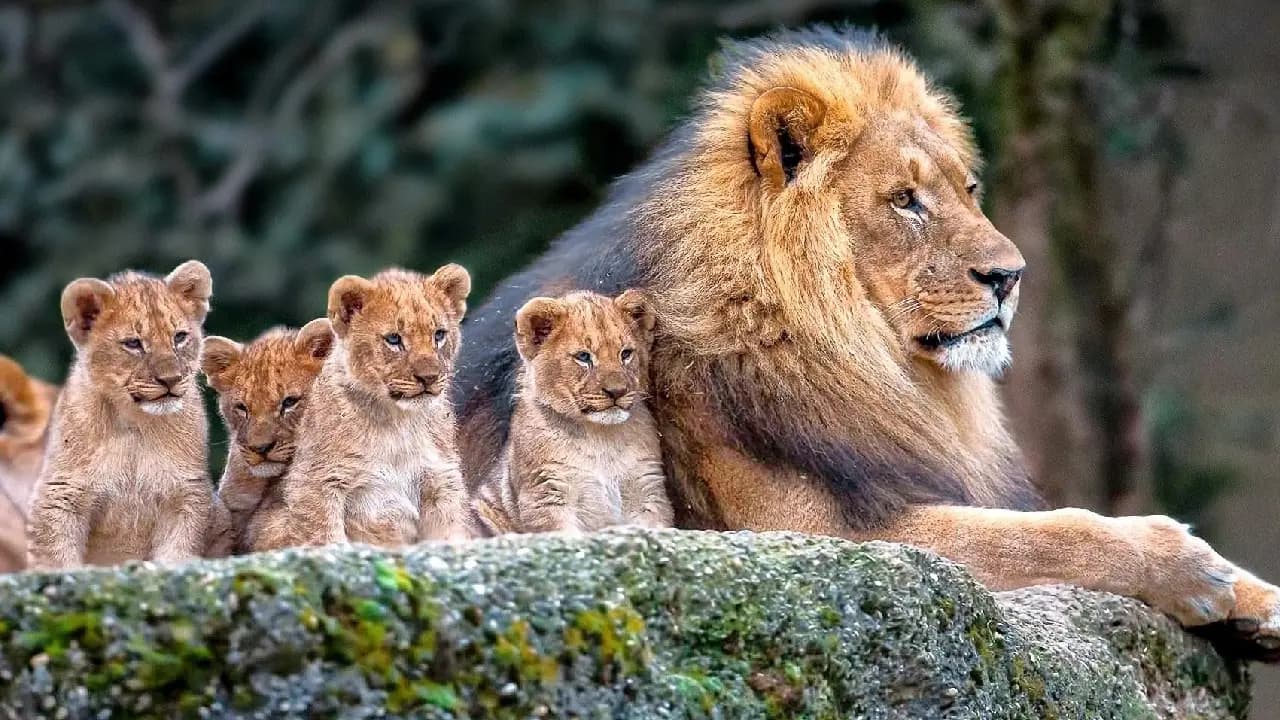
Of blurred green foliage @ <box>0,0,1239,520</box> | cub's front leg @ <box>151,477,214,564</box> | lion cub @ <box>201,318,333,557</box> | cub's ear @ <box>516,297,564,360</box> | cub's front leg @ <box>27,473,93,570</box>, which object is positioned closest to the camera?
cub's front leg @ <box>27,473,93,570</box>

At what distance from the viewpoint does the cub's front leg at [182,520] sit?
3848mm

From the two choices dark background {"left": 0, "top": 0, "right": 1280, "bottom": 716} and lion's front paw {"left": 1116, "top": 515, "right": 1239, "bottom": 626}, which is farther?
dark background {"left": 0, "top": 0, "right": 1280, "bottom": 716}

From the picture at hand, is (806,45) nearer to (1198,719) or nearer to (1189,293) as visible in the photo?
(1198,719)

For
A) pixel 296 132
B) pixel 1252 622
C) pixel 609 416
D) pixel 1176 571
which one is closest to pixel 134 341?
pixel 609 416

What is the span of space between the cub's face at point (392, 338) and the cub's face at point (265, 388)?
7.8 inches

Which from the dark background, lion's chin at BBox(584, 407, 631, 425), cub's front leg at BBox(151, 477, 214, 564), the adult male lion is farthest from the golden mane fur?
the dark background

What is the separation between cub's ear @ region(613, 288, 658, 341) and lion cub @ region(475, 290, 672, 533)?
93mm

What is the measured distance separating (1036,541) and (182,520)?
1.88 m

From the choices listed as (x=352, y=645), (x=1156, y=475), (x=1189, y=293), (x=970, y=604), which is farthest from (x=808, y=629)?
(x=1189, y=293)

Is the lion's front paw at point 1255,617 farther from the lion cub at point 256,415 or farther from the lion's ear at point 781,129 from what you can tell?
the lion cub at point 256,415

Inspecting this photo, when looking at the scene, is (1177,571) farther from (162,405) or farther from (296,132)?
(296,132)

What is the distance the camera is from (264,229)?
1241 cm

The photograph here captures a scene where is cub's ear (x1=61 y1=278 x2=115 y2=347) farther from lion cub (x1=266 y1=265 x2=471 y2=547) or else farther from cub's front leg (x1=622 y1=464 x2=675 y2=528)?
cub's front leg (x1=622 y1=464 x2=675 y2=528)

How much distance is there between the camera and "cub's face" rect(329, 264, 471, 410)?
13.0ft
